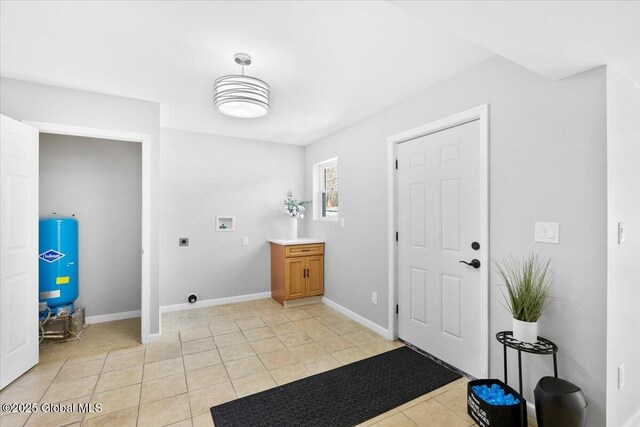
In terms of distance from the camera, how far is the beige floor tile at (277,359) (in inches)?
105

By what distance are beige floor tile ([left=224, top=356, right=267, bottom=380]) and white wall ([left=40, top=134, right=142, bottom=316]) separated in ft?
6.68

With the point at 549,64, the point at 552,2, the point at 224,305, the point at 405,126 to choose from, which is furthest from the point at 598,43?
the point at 224,305

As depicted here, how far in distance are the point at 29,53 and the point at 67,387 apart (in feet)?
8.29

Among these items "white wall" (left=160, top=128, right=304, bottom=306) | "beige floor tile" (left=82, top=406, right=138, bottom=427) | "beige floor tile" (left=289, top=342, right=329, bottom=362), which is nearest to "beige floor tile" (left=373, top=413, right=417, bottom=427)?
"beige floor tile" (left=289, top=342, right=329, bottom=362)

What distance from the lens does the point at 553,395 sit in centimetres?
159

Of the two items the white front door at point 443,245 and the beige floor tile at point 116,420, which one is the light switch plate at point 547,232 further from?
the beige floor tile at point 116,420

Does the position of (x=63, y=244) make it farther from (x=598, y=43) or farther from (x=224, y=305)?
(x=598, y=43)

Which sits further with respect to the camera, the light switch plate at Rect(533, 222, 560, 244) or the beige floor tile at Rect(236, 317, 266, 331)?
the beige floor tile at Rect(236, 317, 266, 331)

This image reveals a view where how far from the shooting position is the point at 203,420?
6.34 ft

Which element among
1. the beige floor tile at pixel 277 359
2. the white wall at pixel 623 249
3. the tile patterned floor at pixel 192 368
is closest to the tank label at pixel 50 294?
the tile patterned floor at pixel 192 368

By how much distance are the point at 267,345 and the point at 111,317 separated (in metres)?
2.19

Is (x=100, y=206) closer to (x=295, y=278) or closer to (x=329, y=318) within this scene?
(x=295, y=278)

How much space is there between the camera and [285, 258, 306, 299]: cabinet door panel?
4.23 meters

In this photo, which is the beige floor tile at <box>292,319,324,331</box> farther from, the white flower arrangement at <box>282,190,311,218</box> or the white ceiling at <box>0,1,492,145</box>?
the white ceiling at <box>0,1,492,145</box>
